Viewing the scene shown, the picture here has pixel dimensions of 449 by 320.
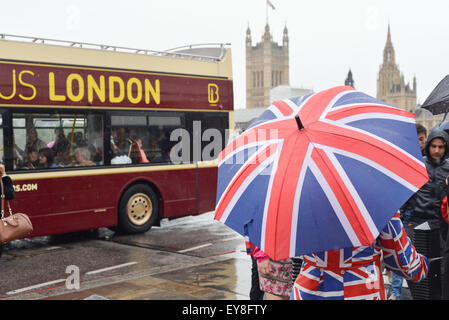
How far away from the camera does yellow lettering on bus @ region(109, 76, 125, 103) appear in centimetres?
1038

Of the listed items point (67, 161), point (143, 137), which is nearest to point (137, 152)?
point (143, 137)

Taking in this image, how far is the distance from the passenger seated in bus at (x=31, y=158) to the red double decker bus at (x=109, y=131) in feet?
0.05

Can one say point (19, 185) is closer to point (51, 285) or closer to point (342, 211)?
point (51, 285)

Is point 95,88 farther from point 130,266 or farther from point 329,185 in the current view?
point 329,185

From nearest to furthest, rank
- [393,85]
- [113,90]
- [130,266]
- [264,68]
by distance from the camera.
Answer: [130,266]
[113,90]
[393,85]
[264,68]

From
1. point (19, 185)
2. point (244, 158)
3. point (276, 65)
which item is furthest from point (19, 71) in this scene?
point (276, 65)

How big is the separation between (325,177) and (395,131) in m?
0.42

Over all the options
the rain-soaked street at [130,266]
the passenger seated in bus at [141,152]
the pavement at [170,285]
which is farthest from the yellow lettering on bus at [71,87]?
the pavement at [170,285]

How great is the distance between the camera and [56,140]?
9695 mm

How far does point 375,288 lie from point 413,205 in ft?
10.8

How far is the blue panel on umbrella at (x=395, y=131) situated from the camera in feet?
7.97

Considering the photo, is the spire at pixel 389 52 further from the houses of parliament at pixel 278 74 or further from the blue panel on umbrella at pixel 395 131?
the blue panel on umbrella at pixel 395 131

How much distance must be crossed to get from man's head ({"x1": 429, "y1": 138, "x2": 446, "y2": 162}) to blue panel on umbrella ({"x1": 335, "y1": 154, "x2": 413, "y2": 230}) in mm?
3498

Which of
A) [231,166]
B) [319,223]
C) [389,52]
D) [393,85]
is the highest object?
[389,52]
